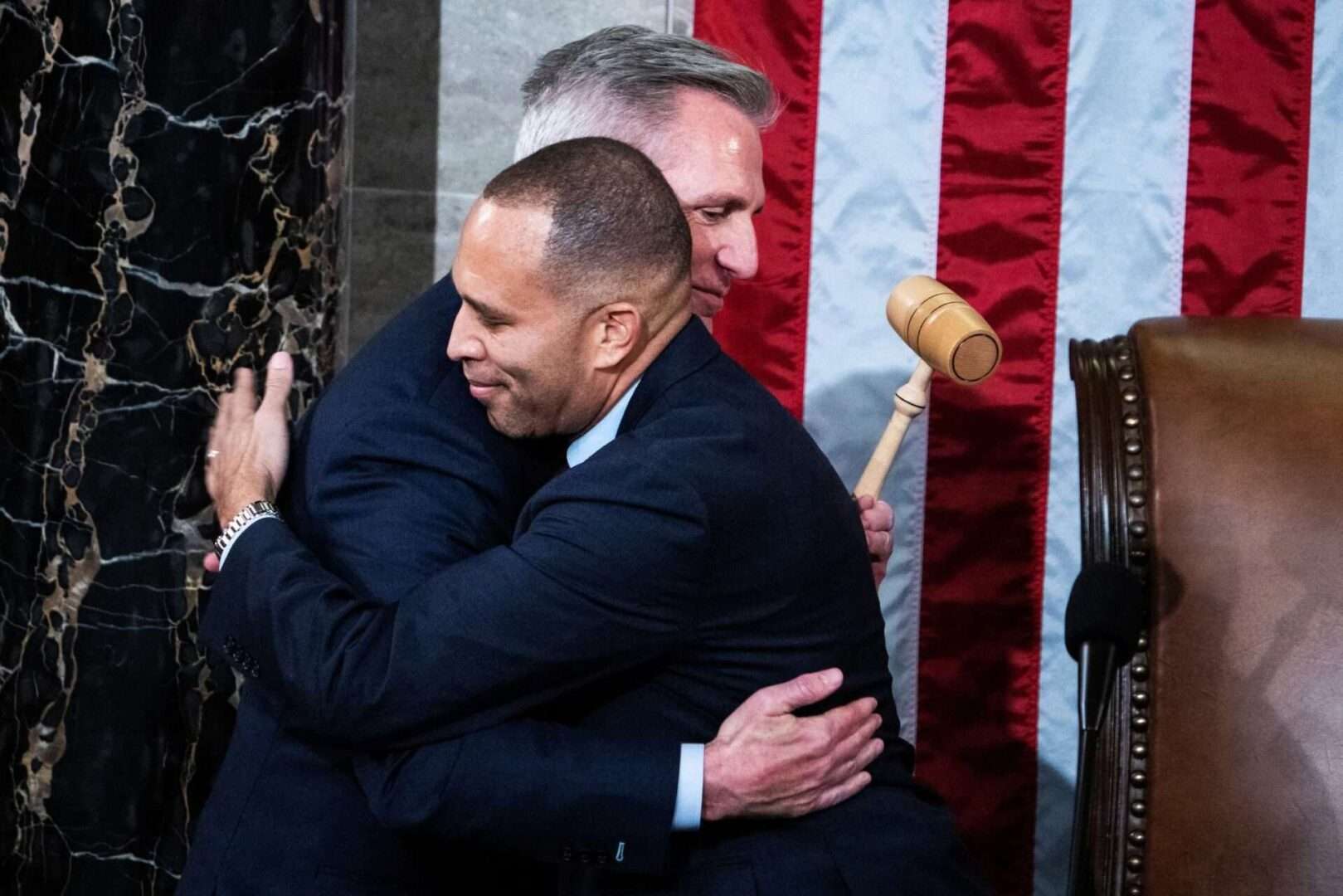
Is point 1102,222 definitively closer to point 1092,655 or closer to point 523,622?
point 1092,655

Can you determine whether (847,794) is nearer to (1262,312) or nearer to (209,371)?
(209,371)

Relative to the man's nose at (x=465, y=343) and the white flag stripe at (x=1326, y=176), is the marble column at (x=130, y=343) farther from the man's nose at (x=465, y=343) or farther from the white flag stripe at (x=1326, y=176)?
the white flag stripe at (x=1326, y=176)

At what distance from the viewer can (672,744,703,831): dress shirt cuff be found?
1.63 m

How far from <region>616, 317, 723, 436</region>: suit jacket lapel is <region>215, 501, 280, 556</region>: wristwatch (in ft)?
1.40

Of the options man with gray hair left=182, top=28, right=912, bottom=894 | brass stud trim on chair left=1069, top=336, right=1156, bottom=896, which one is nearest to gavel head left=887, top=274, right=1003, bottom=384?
brass stud trim on chair left=1069, top=336, right=1156, bottom=896

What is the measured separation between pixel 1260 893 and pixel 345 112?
1.93m

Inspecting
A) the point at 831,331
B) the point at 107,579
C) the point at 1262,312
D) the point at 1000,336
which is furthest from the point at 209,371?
the point at 1262,312

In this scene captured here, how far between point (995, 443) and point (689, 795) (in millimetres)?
1568

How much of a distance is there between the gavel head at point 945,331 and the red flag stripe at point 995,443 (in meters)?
0.61

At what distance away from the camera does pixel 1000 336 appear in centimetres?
301

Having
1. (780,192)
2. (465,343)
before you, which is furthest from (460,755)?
(780,192)

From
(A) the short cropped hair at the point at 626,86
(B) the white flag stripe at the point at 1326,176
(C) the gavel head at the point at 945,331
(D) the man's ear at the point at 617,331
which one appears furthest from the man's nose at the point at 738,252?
(B) the white flag stripe at the point at 1326,176

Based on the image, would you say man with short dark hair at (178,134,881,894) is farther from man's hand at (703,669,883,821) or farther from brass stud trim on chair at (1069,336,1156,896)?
brass stud trim on chair at (1069,336,1156,896)

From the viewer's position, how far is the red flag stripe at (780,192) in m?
2.92
